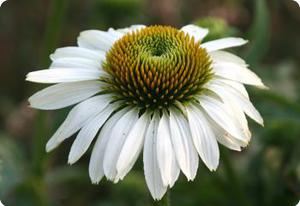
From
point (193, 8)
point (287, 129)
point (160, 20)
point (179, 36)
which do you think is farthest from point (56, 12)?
point (193, 8)

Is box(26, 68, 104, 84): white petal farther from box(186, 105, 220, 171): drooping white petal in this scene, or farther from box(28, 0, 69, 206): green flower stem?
box(28, 0, 69, 206): green flower stem

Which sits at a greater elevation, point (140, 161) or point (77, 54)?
point (77, 54)

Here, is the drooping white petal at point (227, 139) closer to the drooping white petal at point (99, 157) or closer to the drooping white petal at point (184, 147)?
the drooping white petal at point (184, 147)

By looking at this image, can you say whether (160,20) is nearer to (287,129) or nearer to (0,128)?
(0,128)

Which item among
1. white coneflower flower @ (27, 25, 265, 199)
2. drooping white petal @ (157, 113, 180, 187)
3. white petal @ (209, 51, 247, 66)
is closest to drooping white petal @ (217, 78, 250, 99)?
white coneflower flower @ (27, 25, 265, 199)

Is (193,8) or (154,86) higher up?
(154,86)

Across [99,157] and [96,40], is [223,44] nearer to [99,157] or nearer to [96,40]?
[96,40]

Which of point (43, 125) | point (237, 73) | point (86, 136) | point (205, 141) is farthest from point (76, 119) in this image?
point (43, 125)
